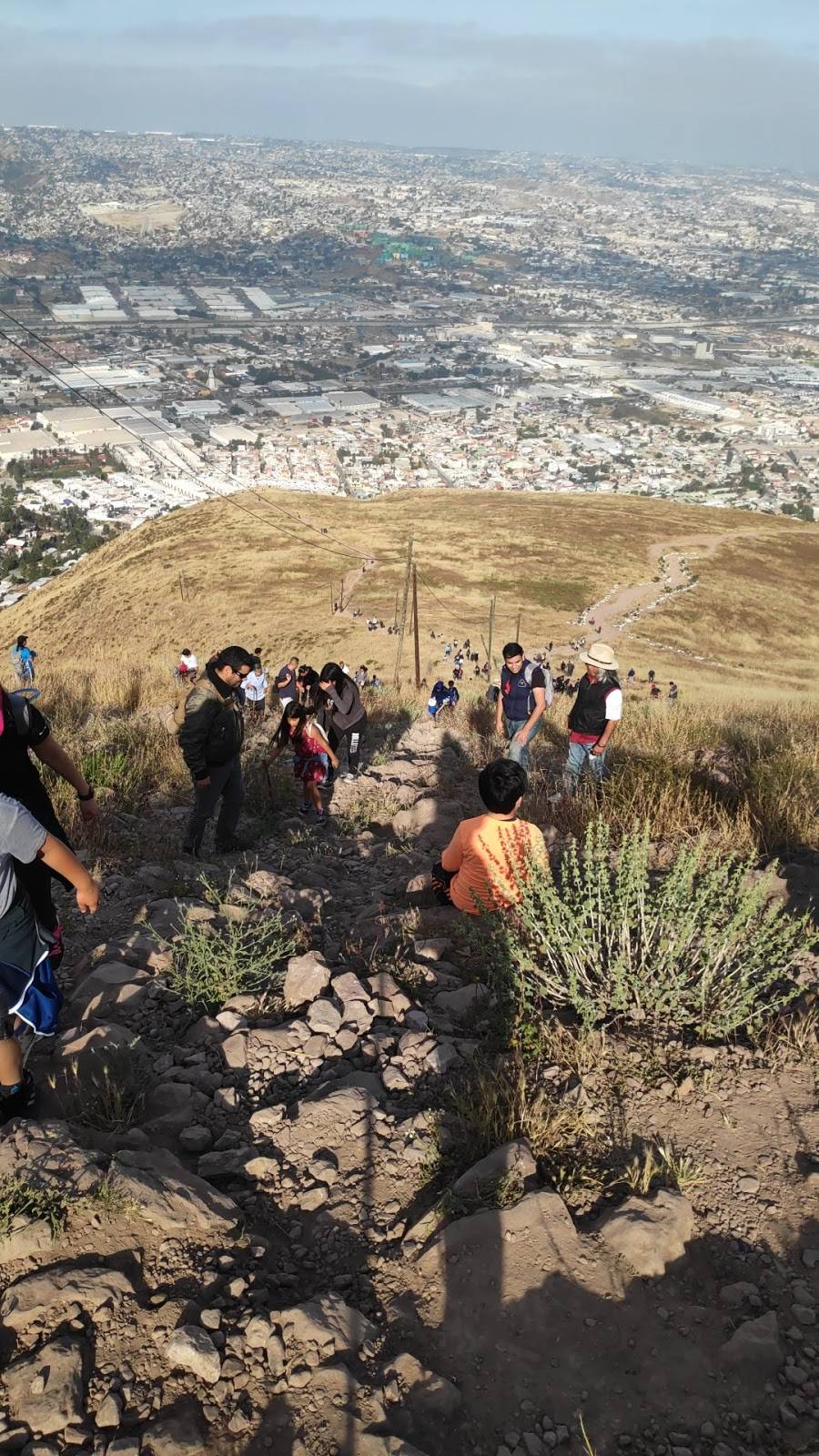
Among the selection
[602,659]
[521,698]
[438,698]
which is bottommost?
[438,698]

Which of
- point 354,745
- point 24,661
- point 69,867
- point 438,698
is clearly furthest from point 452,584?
point 69,867

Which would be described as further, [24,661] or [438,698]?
[24,661]

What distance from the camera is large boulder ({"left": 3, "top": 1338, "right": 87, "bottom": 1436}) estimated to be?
5.97 ft

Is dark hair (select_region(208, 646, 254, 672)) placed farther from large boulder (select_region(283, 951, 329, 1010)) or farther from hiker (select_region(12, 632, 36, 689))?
hiker (select_region(12, 632, 36, 689))

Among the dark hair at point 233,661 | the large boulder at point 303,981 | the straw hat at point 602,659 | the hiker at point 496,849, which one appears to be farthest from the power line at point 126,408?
the large boulder at point 303,981

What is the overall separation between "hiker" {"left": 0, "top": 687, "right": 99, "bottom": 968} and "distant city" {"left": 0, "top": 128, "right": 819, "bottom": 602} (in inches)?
1318

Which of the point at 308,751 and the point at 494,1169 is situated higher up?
the point at 494,1169

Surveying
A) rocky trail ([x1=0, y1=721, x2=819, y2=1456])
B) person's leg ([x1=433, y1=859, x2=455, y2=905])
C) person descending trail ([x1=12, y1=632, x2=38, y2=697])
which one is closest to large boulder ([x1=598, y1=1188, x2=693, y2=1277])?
rocky trail ([x1=0, y1=721, x2=819, y2=1456])

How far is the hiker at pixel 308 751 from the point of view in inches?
241

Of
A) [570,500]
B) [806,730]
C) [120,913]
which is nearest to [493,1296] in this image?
[120,913]

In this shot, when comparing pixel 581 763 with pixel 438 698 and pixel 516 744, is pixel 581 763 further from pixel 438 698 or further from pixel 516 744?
pixel 438 698

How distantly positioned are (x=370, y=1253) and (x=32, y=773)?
225 cm

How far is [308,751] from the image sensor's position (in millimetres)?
6176

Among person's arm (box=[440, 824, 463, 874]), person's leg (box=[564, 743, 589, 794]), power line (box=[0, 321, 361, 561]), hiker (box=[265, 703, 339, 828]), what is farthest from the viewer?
power line (box=[0, 321, 361, 561])
